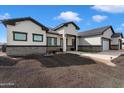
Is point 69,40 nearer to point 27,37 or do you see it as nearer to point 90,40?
point 90,40

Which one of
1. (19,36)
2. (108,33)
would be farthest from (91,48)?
(19,36)

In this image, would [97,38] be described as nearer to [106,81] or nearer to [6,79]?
[106,81]

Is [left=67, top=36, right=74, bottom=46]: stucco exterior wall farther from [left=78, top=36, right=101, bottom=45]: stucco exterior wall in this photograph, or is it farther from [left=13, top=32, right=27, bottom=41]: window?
[left=13, top=32, right=27, bottom=41]: window

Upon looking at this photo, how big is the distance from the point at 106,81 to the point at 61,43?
45.9 ft

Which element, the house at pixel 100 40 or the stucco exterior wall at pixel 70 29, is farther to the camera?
the house at pixel 100 40

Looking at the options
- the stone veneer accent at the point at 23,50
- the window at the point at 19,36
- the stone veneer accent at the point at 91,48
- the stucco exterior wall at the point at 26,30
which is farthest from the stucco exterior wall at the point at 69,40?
the window at the point at 19,36

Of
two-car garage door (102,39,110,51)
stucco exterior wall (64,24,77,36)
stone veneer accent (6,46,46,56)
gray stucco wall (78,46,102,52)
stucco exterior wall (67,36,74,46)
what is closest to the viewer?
stone veneer accent (6,46,46,56)

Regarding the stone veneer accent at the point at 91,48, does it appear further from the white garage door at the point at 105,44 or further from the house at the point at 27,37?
the house at the point at 27,37

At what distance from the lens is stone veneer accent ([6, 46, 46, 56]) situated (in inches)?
480

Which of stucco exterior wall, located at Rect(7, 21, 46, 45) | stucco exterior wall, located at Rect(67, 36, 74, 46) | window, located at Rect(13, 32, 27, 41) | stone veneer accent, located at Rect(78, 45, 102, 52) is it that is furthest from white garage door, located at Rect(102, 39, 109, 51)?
window, located at Rect(13, 32, 27, 41)

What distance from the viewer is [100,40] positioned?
20578 millimetres

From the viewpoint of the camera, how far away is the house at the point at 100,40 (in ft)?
68.4

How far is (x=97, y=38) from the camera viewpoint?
827 inches

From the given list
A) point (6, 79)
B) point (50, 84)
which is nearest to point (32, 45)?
point (6, 79)
